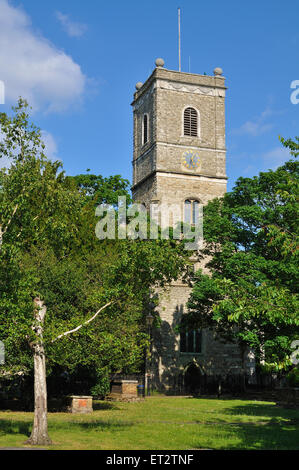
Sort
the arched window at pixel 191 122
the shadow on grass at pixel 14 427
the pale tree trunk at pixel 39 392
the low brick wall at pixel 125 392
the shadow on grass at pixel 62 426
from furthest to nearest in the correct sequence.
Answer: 1. the arched window at pixel 191 122
2. the low brick wall at pixel 125 392
3. the shadow on grass at pixel 62 426
4. the shadow on grass at pixel 14 427
5. the pale tree trunk at pixel 39 392

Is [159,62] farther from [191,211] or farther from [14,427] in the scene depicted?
[14,427]

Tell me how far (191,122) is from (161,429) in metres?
34.9

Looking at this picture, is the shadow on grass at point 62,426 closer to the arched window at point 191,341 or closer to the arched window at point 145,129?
the arched window at point 191,341

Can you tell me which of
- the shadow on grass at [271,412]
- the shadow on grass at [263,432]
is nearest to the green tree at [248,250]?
the shadow on grass at [271,412]

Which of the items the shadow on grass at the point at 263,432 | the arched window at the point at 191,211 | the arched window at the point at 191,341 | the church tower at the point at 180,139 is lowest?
the shadow on grass at the point at 263,432

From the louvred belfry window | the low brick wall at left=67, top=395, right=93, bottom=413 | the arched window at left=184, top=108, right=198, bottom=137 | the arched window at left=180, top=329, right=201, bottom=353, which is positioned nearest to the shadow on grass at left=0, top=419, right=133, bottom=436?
the low brick wall at left=67, top=395, right=93, bottom=413

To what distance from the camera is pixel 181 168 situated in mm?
44625

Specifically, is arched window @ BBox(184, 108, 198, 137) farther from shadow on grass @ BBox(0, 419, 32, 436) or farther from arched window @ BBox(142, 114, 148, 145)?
shadow on grass @ BBox(0, 419, 32, 436)

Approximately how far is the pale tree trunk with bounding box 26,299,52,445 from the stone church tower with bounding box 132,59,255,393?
88.4 ft

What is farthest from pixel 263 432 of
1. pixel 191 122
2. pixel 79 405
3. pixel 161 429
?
pixel 191 122

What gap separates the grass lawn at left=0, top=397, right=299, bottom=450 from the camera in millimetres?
12430

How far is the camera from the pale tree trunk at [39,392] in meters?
12.2

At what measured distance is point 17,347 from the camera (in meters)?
19.2
